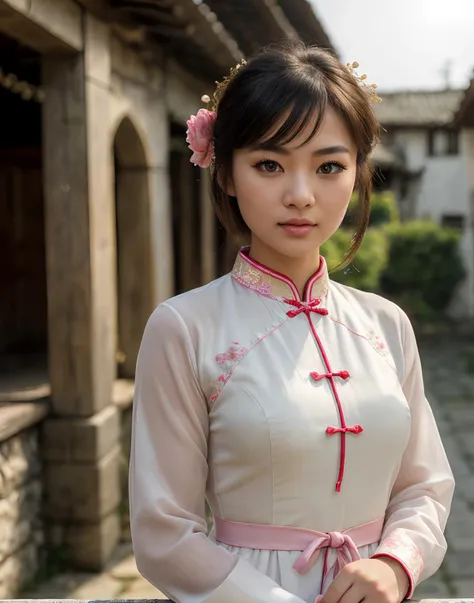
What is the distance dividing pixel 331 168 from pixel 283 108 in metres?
0.14

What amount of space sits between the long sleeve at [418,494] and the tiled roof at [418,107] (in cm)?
2066

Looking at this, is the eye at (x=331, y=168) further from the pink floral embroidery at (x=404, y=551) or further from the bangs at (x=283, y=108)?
the pink floral embroidery at (x=404, y=551)

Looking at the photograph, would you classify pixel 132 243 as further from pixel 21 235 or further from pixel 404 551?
pixel 404 551

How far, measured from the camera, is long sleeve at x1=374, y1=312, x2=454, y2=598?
1.34 meters

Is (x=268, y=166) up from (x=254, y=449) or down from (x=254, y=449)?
up

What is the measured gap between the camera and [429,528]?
1.39 meters

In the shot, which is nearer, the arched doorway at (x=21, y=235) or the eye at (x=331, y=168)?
the eye at (x=331, y=168)

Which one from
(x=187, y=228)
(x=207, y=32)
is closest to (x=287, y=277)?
(x=207, y=32)

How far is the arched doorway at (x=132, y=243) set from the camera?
543 cm

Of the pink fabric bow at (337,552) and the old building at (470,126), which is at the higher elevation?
the old building at (470,126)

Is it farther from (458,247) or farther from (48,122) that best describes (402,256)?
(48,122)

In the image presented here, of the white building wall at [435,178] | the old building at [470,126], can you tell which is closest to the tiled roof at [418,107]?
the white building wall at [435,178]

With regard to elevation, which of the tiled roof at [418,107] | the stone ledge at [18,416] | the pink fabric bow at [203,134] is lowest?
the stone ledge at [18,416]

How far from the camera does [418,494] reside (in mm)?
1435
